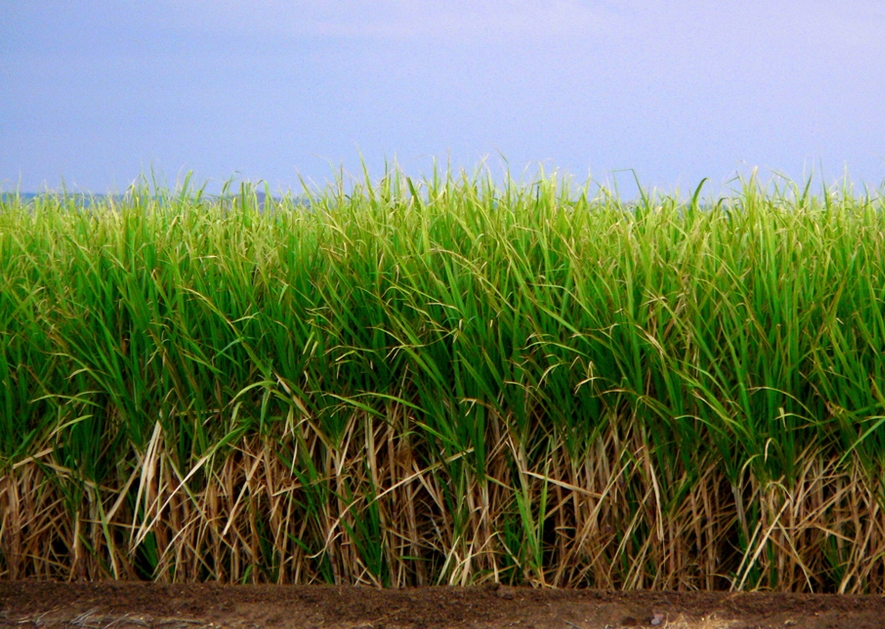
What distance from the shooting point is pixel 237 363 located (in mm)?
2189

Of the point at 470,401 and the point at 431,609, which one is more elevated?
the point at 470,401

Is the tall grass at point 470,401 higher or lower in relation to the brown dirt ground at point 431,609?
higher

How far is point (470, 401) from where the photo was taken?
2.06 meters

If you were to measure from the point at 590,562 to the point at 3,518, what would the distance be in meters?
1.82

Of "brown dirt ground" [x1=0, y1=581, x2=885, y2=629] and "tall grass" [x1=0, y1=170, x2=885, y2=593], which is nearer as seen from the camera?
"brown dirt ground" [x1=0, y1=581, x2=885, y2=629]

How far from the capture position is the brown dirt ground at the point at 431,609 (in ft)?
6.15

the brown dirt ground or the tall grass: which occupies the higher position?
the tall grass

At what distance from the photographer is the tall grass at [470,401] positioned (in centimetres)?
205

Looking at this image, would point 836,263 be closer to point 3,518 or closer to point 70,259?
point 70,259

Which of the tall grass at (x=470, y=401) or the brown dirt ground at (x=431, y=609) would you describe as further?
the tall grass at (x=470, y=401)

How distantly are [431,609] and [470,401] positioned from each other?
0.52 m

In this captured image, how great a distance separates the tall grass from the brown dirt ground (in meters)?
0.15

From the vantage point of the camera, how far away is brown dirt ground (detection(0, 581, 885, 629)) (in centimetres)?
187

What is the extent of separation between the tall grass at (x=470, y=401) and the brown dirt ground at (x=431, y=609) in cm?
15
